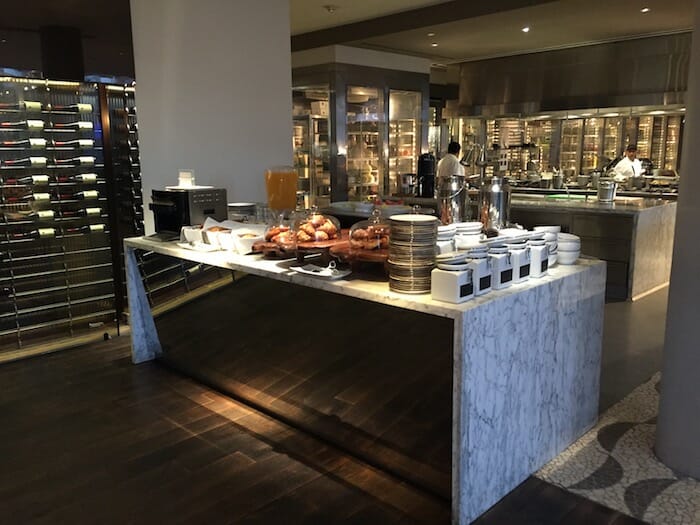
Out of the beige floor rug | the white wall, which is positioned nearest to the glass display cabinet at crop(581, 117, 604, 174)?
the white wall

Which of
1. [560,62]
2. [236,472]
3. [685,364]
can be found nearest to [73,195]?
[236,472]

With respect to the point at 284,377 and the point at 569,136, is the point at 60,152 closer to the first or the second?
the point at 284,377

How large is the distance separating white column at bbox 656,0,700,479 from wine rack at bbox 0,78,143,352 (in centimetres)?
445

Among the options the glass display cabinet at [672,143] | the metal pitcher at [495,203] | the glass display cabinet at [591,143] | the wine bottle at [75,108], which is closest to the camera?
A: the metal pitcher at [495,203]

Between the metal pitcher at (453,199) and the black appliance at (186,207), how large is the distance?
68.6 inches

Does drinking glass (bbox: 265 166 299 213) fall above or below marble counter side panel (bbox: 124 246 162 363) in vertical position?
above

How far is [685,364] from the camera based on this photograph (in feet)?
9.47

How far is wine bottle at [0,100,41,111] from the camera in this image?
16.0ft

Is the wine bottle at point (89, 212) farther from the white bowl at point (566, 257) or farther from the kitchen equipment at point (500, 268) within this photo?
the white bowl at point (566, 257)

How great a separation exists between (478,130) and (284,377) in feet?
30.7

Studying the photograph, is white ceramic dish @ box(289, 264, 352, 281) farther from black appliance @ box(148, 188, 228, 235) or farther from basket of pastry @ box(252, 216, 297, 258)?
black appliance @ box(148, 188, 228, 235)

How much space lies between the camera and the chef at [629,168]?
8.98m

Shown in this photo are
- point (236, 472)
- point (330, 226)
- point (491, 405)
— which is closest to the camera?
point (491, 405)

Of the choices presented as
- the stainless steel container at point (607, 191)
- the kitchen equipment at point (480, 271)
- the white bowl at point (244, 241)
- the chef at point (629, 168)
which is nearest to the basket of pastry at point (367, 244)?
the kitchen equipment at point (480, 271)
